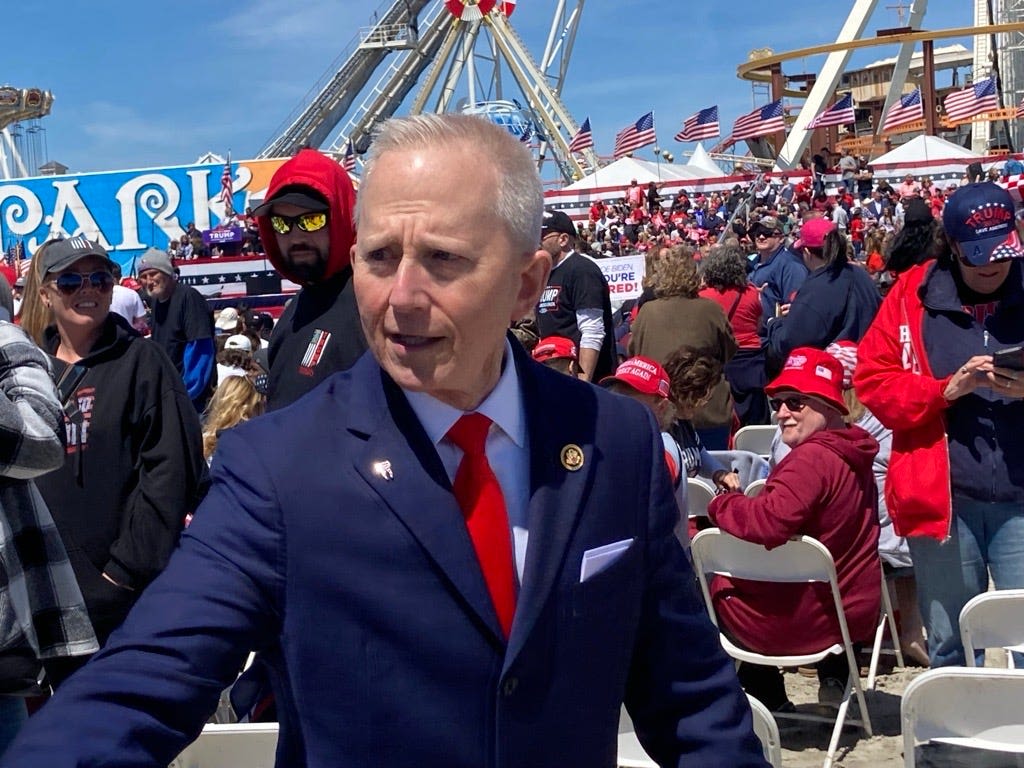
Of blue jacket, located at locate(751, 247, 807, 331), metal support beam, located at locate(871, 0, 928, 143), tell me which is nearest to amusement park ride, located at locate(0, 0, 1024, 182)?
metal support beam, located at locate(871, 0, 928, 143)

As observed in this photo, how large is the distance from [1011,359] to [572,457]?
2601mm

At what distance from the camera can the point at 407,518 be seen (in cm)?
144

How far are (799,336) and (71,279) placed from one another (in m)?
4.48

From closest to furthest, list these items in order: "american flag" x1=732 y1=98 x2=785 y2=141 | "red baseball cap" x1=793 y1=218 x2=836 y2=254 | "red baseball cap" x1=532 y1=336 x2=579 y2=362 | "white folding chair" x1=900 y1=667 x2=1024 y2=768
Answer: "white folding chair" x1=900 y1=667 x2=1024 y2=768 → "red baseball cap" x1=532 y1=336 x2=579 y2=362 → "red baseball cap" x1=793 y1=218 x2=836 y2=254 → "american flag" x1=732 y1=98 x2=785 y2=141

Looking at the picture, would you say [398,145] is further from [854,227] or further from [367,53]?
[367,53]

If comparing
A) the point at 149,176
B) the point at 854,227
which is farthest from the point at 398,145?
the point at 149,176

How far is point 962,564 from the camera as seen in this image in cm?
415

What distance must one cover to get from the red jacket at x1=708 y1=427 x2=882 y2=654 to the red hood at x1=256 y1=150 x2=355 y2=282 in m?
1.90

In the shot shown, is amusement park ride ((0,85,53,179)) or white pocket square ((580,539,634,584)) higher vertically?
amusement park ride ((0,85,53,179))

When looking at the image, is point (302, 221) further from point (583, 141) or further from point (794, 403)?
point (583, 141)

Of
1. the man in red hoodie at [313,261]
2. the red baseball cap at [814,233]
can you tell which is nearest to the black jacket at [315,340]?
the man in red hoodie at [313,261]

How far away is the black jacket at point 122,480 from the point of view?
337 centimetres

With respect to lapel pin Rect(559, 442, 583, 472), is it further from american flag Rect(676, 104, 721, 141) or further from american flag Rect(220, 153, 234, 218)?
american flag Rect(676, 104, 721, 141)

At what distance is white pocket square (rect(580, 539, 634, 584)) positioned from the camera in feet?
4.99
